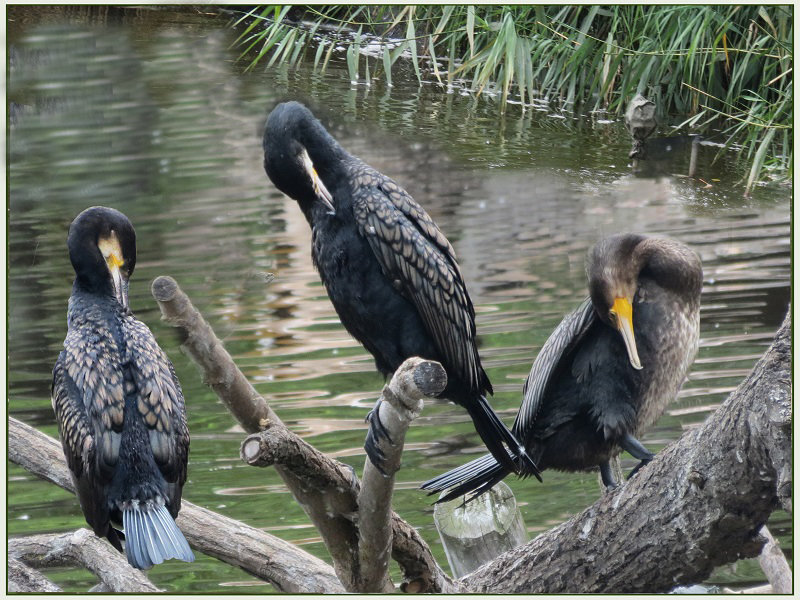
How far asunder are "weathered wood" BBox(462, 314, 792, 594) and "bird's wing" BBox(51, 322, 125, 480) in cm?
83

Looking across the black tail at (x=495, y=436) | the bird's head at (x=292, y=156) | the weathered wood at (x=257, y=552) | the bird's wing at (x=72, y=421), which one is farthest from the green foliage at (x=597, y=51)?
the weathered wood at (x=257, y=552)

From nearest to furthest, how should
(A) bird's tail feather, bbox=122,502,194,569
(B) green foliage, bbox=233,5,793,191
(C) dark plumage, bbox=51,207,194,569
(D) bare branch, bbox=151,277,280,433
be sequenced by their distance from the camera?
(D) bare branch, bbox=151,277,280,433 → (A) bird's tail feather, bbox=122,502,194,569 → (C) dark plumage, bbox=51,207,194,569 → (B) green foliage, bbox=233,5,793,191

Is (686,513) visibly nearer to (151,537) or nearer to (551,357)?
(551,357)

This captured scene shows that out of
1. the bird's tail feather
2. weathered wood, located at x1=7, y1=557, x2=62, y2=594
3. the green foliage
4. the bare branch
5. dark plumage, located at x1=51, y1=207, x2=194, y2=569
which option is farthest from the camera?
Answer: the green foliage

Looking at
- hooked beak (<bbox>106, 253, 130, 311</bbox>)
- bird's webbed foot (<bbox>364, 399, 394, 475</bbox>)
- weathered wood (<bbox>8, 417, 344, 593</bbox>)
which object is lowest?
weathered wood (<bbox>8, 417, 344, 593</bbox>)

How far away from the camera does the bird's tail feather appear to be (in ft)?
5.86

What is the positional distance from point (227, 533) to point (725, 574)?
142 centimetres

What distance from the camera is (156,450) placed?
1.95m

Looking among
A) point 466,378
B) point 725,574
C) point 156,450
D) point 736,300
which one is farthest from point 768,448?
point 736,300

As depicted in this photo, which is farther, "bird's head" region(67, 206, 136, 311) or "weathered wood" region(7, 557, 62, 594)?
"weathered wood" region(7, 557, 62, 594)

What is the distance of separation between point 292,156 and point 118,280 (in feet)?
1.53

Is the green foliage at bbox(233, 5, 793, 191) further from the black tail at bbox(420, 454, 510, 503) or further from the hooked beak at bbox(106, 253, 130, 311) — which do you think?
the black tail at bbox(420, 454, 510, 503)

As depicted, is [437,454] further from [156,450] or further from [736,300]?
[156,450]

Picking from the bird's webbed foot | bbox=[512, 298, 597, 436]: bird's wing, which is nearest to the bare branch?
the bird's webbed foot
